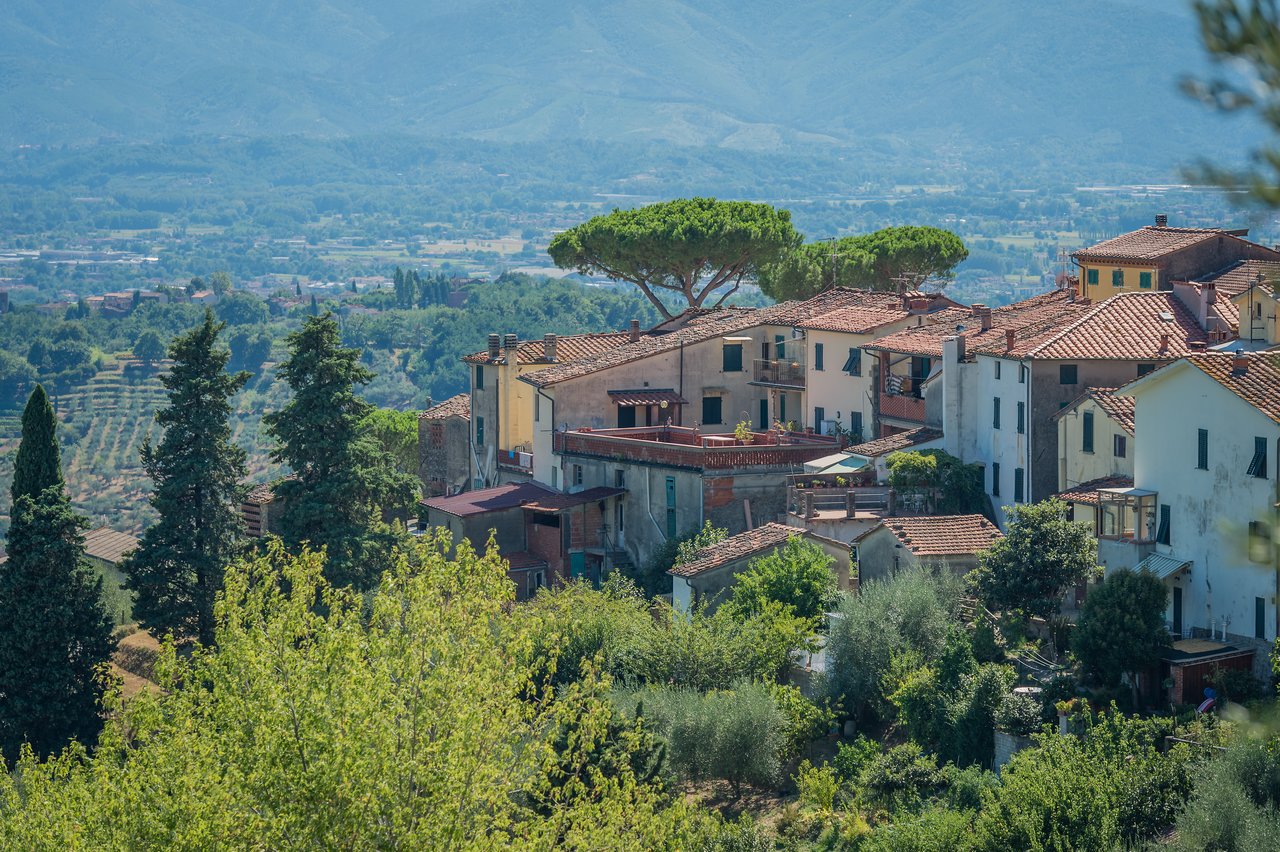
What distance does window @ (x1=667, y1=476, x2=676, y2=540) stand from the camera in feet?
156

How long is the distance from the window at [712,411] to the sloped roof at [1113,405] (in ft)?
53.5

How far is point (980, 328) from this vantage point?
4853cm

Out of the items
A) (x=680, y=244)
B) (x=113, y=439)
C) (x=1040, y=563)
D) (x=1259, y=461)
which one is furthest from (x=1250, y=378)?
(x=113, y=439)

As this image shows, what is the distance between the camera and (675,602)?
136 ft

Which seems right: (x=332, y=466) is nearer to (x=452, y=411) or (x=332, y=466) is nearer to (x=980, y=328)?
(x=452, y=411)

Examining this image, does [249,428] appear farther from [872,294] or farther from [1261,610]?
[1261,610]

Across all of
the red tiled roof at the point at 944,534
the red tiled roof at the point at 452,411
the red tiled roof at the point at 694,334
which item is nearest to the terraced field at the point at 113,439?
the red tiled roof at the point at 452,411

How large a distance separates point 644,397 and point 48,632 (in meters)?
17.7

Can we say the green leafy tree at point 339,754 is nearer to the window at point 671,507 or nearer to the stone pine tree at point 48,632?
the stone pine tree at point 48,632

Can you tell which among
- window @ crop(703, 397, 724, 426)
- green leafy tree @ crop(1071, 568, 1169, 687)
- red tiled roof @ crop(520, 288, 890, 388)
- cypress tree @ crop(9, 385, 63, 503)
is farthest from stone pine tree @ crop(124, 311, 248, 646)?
green leafy tree @ crop(1071, 568, 1169, 687)

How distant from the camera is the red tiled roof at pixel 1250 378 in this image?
1201 inches

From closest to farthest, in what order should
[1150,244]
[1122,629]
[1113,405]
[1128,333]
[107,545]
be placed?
1. [1122,629]
2. [1113,405]
3. [1128,333]
4. [1150,244]
5. [107,545]

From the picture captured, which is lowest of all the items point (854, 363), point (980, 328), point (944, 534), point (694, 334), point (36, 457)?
point (944, 534)

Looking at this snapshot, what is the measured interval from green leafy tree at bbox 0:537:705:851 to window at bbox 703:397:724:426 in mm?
28033
